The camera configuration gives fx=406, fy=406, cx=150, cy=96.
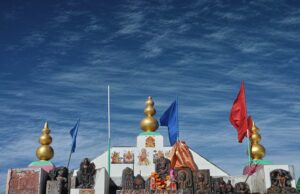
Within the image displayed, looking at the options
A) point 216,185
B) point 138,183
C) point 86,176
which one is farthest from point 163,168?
point 86,176

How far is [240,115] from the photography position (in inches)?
636

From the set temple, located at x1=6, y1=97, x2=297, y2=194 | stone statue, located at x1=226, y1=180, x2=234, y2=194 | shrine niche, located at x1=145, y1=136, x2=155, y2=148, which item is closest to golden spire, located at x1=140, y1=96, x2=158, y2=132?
shrine niche, located at x1=145, y1=136, x2=155, y2=148

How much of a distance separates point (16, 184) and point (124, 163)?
1016cm

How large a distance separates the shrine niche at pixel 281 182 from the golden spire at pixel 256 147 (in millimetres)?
6384

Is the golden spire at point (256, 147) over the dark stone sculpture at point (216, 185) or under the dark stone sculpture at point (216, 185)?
over

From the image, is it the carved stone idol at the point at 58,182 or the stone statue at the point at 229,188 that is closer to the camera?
the carved stone idol at the point at 58,182

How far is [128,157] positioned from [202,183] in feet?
31.8

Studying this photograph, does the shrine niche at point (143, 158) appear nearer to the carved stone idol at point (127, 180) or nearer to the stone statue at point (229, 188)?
the carved stone idol at point (127, 180)

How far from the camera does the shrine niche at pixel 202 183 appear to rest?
45.5 ft

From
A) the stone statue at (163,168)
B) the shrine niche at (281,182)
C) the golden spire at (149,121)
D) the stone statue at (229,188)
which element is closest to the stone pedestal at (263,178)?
the shrine niche at (281,182)

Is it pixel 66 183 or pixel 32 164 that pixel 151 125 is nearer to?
pixel 32 164

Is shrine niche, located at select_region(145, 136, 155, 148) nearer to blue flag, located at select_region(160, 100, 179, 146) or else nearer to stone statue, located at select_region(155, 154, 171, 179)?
blue flag, located at select_region(160, 100, 179, 146)

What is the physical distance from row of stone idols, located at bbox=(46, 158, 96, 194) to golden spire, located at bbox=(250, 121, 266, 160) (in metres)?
9.72

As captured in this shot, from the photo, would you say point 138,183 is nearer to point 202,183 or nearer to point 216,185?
point 202,183
